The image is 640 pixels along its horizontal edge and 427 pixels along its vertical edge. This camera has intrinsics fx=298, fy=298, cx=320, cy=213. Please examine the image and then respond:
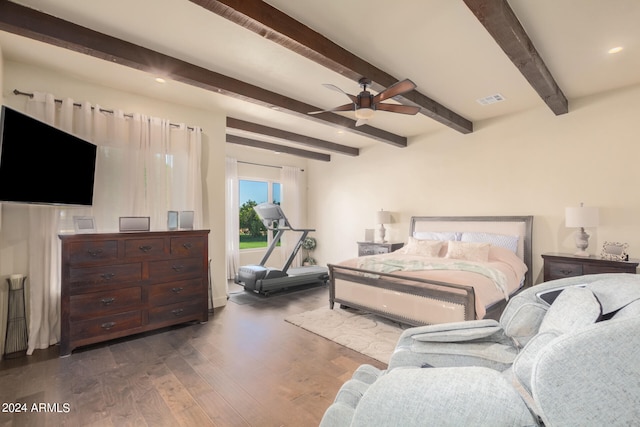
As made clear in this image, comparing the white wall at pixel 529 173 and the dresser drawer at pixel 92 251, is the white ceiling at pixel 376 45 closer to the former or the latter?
the white wall at pixel 529 173

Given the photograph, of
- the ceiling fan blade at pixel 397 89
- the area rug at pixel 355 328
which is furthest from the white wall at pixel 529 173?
the ceiling fan blade at pixel 397 89

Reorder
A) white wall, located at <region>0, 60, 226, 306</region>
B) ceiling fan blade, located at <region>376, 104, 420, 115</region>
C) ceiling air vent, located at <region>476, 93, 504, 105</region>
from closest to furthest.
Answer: white wall, located at <region>0, 60, 226, 306</region>
ceiling fan blade, located at <region>376, 104, 420, 115</region>
ceiling air vent, located at <region>476, 93, 504, 105</region>

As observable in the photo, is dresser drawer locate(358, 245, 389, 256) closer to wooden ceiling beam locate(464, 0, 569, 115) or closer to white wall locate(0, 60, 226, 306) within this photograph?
white wall locate(0, 60, 226, 306)

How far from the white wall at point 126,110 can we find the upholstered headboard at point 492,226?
348cm

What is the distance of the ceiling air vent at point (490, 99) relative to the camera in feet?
12.6

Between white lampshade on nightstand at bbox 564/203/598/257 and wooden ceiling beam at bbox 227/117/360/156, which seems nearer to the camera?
white lampshade on nightstand at bbox 564/203/598/257

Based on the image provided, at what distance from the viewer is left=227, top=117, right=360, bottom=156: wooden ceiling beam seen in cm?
479

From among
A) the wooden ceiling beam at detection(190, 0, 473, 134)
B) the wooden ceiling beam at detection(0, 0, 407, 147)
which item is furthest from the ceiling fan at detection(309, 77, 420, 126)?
the wooden ceiling beam at detection(0, 0, 407, 147)

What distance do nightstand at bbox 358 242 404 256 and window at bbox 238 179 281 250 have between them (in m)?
2.38

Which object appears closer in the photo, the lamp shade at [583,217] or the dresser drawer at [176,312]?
the dresser drawer at [176,312]

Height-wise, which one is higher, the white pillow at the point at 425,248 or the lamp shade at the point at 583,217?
the lamp shade at the point at 583,217

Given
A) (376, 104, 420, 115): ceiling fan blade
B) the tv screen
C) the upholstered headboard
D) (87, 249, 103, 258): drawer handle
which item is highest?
(376, 104, 420, 115): ceiling fan blade

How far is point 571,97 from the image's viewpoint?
12.8 feet

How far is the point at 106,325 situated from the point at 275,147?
14.2 feet
